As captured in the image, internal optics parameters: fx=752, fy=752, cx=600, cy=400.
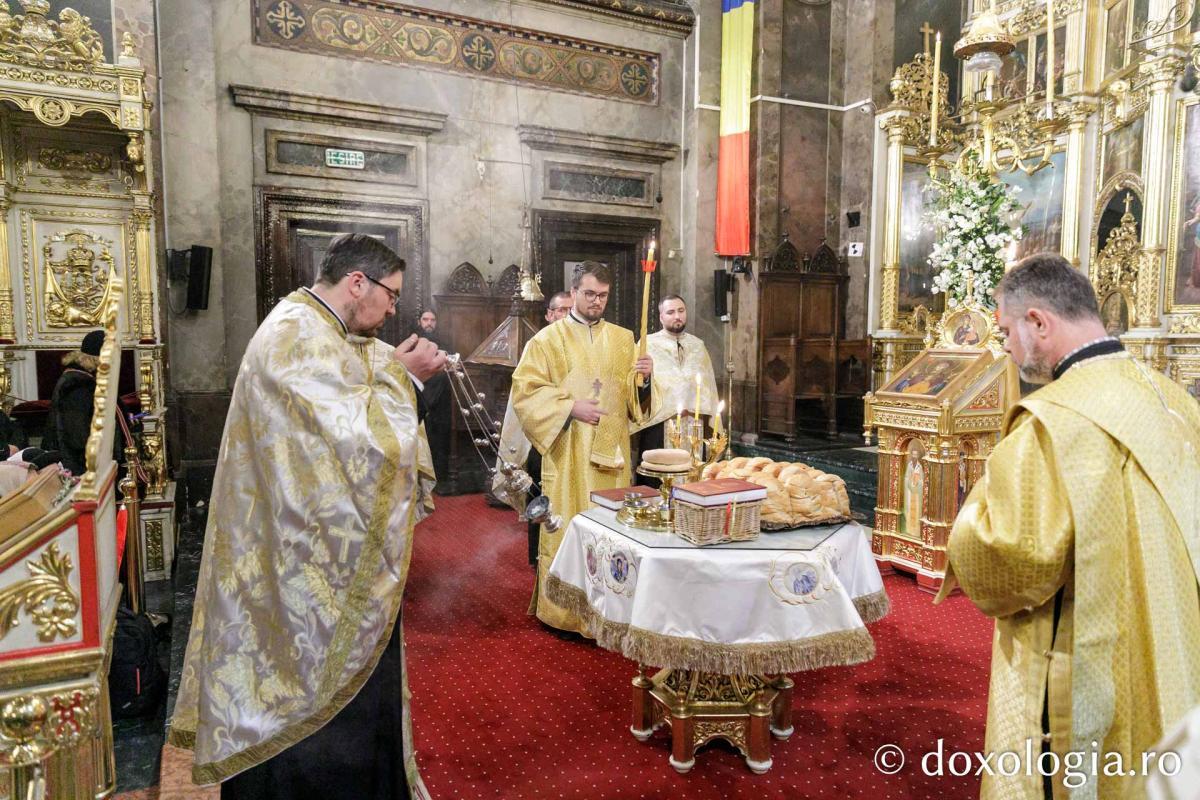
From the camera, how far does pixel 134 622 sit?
3547 mm

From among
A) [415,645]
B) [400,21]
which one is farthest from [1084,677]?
[400,21]

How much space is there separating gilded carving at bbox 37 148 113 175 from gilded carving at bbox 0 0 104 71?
110 cm

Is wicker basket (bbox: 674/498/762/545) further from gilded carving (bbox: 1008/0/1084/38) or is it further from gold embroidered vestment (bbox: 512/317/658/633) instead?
gilded carving (bbox: 1008/0/1084/38)

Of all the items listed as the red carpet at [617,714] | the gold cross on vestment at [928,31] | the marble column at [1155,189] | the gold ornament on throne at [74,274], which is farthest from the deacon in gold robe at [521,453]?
the gold cross on vestment at [928,31]

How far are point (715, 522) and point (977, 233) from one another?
4714 mm

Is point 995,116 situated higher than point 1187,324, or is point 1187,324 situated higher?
point 995,116

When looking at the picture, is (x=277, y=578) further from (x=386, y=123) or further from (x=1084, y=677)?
(x=386, y=123)

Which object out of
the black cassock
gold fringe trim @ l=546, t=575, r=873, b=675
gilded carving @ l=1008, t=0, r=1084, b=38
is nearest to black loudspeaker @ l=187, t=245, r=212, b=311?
the black cassock

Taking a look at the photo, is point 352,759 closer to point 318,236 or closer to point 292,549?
point 292,549

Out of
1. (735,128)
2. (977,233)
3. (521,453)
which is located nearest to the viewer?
(521,453)

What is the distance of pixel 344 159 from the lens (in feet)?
29.5

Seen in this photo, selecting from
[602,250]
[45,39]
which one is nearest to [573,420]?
[45,39]

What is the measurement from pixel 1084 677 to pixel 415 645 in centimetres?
343

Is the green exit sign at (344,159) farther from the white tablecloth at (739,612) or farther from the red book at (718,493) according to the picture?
the white tablecloth at (739,612)
